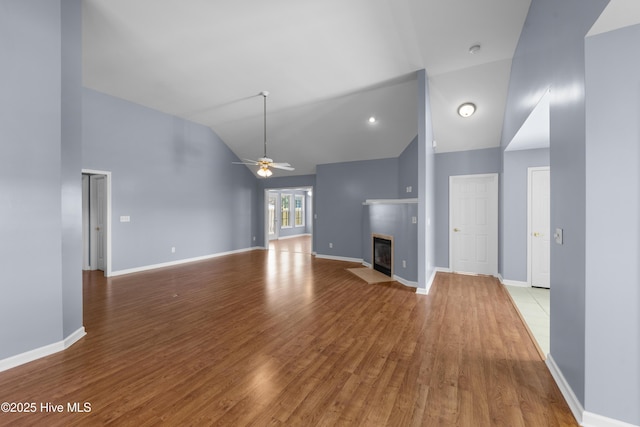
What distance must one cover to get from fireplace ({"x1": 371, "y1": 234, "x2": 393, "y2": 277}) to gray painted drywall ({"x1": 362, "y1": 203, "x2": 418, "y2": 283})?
11 cm

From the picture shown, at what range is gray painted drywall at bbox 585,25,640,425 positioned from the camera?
154 cm

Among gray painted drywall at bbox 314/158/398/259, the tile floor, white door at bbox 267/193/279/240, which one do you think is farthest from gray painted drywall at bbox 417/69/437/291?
white door at bbox 267/193/279/240

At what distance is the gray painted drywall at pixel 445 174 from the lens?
5461 millimetres

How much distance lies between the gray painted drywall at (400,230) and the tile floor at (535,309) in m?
1.53

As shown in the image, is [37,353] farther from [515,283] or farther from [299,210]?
[299,210]

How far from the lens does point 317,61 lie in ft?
14.1

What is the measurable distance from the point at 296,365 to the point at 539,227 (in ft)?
16.1

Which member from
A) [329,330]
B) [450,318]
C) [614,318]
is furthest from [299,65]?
[614,318]

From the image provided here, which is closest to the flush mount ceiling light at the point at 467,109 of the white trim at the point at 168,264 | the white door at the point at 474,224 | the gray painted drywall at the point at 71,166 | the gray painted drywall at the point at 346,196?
the white door at the point at 474,224

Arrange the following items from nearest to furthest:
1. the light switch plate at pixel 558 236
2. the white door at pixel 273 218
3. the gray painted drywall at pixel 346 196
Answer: the light switch plate at pixel 558 236 < the gray painted drywall at pixel 346 196 < the white door at pixel 273 218

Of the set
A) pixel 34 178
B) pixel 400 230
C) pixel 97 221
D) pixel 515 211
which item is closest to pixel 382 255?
pixel 400 230

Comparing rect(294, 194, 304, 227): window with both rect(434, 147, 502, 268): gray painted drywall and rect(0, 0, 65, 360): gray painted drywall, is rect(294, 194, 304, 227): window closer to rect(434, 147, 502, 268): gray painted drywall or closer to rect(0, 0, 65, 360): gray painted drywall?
rect(434, 147, 502, 268): gray painted drywall

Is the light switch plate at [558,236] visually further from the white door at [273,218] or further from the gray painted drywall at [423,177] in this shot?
the white door at [273,218]

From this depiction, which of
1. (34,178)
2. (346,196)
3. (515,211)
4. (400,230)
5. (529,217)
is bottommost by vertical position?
(400,230)
